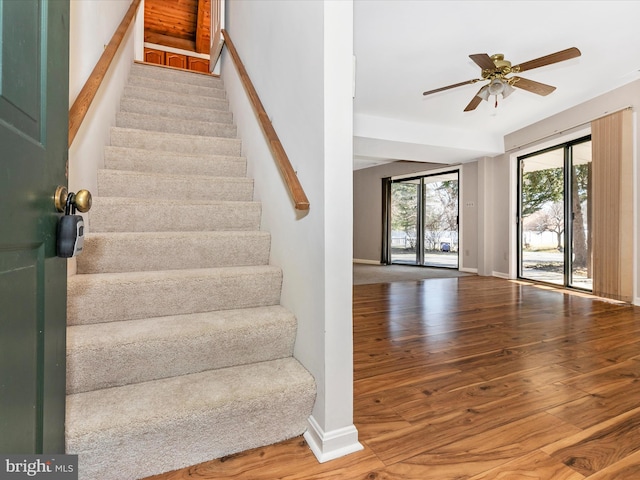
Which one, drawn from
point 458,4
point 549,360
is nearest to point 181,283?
point 549,360

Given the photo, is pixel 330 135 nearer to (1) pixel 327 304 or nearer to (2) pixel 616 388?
(1) pixel 327 304

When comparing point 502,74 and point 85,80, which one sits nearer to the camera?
point 85,80

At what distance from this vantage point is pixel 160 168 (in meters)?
2.41

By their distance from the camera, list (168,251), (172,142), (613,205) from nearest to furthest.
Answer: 1. (168,251)
2. (172,142)
3. (613,205)

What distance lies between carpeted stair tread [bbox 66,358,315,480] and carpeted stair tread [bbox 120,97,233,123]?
2.67 meters

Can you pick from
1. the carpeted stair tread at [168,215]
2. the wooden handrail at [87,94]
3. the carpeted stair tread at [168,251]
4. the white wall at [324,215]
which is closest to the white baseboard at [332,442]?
the white wall at [324,215]

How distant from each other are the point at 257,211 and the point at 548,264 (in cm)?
537

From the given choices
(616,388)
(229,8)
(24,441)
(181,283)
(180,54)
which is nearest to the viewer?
(24,441)

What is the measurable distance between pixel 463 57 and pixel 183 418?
13.4 feet

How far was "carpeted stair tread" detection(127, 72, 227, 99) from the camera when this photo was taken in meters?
3.58

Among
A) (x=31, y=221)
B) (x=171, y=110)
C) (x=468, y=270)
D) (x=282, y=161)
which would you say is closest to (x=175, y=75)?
(x=171, y=110)

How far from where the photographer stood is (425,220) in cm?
815

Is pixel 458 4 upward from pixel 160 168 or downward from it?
upward

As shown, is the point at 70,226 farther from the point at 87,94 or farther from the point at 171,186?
the point at 171,186
